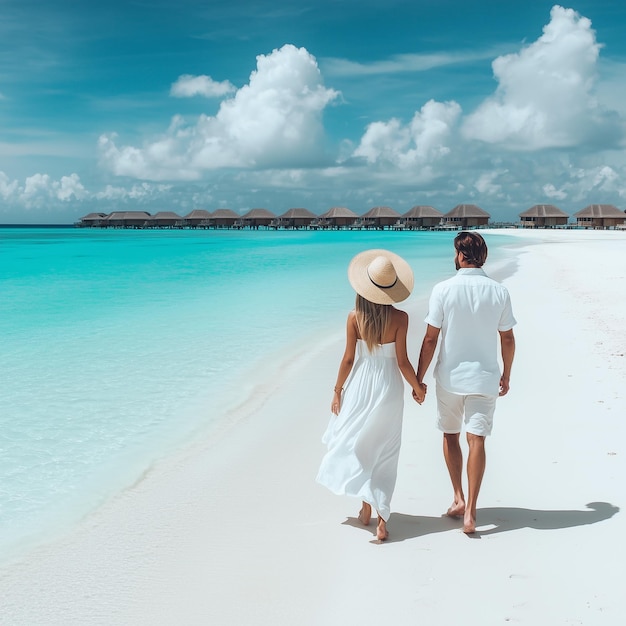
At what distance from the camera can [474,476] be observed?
2.84 metres

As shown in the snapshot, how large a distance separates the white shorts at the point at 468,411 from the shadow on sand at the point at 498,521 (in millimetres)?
451

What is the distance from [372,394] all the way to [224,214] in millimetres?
84140

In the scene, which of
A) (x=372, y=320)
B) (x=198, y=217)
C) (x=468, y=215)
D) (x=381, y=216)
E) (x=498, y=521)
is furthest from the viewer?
(x=198, y=217)

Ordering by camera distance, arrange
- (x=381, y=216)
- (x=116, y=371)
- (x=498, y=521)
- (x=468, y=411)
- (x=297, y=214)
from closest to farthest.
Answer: (x=468, y=411) < (x=498, y=521) < (x=116, y=371) < (x=381, y=216) < (x=297, y=214)

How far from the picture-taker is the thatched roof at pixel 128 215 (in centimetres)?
9162

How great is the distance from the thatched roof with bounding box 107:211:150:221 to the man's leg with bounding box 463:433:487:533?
9183 cm

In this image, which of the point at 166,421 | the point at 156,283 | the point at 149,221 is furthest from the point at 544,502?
the point at 149,221

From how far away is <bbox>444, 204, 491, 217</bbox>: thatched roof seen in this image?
67.6m

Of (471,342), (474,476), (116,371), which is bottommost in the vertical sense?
(116,371)

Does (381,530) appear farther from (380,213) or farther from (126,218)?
(126,218)

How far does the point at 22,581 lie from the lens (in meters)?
2.73

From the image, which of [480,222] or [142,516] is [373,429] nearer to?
[142,516]

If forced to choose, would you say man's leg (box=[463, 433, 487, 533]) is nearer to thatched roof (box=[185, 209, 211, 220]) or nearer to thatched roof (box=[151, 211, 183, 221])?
thatched roof (box=[185, 209, 211, 220])

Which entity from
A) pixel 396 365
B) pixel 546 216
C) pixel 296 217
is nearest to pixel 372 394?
pixel 396 365
